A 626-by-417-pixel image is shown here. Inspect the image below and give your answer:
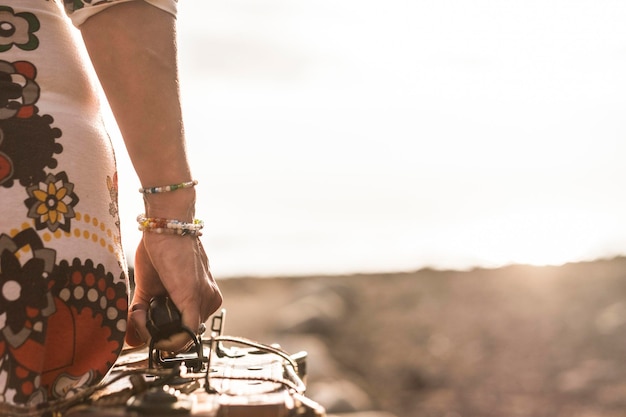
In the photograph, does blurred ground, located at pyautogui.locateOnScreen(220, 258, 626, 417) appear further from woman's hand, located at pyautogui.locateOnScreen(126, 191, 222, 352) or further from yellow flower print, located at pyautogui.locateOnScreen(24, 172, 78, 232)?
yellow flower print, located at pyautogui.locateOnScreen(24, 172, 78, 232)

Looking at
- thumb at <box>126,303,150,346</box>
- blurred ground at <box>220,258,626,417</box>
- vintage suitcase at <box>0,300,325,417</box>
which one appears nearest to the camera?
vintage suitcase at <box>0,300,325,417</box>

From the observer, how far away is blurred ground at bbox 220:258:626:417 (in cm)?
593

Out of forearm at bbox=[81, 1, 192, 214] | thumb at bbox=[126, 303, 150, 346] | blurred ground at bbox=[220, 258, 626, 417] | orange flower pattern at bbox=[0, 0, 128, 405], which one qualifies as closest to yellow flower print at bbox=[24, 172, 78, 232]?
orange flower pattern at bbox=[0, 0, 128, 405]

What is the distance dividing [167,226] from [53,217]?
0.24 metres

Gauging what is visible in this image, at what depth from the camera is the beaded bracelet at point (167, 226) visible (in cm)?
172

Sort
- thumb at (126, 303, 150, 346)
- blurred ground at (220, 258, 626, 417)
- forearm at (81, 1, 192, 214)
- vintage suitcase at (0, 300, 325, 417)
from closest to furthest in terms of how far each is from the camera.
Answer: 1. vintage suitcase at (0, 300, 325, 417)
2. forearm at (81, 1, 192, 214)
3. thumb at (126, 303, 150, 346)
4. blurred ground at (220, 258, 626, 417)

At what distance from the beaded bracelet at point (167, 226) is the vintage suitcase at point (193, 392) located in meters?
0.20

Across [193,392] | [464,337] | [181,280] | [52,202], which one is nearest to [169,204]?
[181,280]

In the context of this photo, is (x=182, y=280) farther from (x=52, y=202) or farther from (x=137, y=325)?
(x=52, y=202)

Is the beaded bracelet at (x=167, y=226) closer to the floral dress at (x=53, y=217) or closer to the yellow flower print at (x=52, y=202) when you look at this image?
the floral dress at (x=53, y=217)

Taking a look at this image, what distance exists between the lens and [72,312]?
1.56 m

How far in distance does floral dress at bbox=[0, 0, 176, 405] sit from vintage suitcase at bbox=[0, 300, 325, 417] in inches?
1.9

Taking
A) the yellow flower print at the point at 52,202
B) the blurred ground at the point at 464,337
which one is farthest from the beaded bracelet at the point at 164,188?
the blurred ground at the point at 464,337

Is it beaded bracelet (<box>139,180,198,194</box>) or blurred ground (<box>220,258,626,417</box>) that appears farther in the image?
blurred ground (<box>220,258,626,417</box>)
